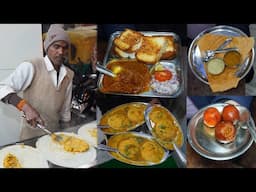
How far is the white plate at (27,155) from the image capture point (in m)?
2.67

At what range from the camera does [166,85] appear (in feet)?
8.51

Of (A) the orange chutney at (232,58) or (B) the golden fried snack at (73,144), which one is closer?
(A) the orange chutney at (232,58)

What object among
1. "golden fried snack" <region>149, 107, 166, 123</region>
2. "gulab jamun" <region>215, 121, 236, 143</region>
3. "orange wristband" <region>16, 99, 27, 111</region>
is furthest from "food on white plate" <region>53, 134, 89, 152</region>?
"gulab jamun" <region>215, 121, 236, 143</region>

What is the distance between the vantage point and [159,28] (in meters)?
2.62

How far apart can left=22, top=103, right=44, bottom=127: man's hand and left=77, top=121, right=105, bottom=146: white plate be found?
197 mm

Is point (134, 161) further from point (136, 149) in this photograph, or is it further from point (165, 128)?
point (165, 128)

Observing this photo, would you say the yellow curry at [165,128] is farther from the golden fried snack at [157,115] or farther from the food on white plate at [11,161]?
the food on white plate at [11,161]

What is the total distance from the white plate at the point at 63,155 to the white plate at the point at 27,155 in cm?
3

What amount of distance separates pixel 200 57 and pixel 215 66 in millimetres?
79

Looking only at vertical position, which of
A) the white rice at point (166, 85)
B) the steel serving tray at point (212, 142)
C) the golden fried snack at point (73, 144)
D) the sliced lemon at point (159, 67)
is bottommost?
the golden fried snack at point (73, 144)

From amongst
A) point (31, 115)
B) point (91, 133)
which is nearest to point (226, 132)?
point (91, 133)

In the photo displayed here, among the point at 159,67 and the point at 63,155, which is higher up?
the point at 159,67

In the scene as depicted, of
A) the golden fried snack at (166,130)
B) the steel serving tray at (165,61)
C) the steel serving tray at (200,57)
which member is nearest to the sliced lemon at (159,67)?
the steel serving tray at (165,61)
